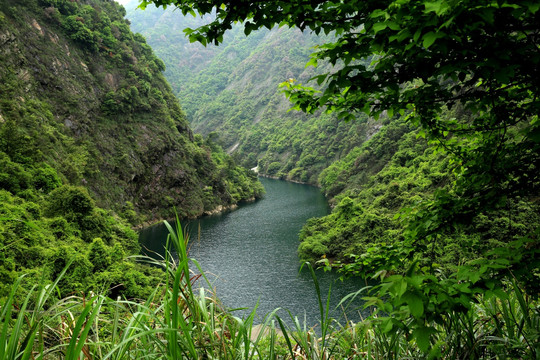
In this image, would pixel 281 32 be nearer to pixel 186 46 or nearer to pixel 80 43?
pixel 186 46

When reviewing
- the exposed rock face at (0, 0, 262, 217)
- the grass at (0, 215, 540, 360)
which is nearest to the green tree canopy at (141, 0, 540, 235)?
the grass at (0, 215, 540, 360)

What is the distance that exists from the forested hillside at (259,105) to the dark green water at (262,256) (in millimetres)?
17582

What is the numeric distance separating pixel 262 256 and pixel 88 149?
21404mm

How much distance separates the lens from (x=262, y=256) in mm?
25844

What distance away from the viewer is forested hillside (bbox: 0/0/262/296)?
48.6 feet

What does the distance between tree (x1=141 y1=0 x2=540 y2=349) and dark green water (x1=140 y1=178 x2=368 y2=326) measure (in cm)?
371

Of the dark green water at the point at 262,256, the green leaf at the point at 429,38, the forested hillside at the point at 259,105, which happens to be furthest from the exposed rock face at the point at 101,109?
the green leaf at the point at 429,38

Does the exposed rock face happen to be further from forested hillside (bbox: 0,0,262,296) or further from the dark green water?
A: the dark green water

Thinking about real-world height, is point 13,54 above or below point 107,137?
above

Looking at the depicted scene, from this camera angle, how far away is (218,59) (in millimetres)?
178125

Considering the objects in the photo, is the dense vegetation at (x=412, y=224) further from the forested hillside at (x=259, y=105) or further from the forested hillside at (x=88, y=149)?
the forested hillside at (x=259, y=105)

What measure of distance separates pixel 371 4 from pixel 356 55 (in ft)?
1.02

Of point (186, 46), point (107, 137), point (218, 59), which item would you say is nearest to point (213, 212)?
point (107, 137)

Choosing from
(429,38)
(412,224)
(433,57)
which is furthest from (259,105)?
(429,38)
